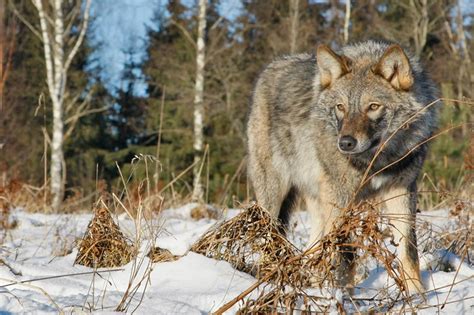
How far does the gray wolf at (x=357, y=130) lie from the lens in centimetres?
354

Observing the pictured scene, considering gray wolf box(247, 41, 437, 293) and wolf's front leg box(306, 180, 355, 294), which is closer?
wolf's front leg box(306, 180, 355, 294)

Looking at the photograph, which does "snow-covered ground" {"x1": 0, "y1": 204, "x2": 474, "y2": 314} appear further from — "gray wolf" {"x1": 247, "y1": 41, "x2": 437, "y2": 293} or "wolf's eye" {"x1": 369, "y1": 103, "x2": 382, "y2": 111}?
"wolf's eye" {"x1": 369, "y1": 103, "x2": 382, "y2": 111}

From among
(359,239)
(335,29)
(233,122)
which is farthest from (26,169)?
(359,239)

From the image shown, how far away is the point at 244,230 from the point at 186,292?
0.54 m

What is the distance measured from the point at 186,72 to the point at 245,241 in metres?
17.3

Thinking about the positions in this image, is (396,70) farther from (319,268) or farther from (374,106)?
(319,268)

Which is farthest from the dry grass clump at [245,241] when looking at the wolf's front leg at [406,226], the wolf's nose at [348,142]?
the wolf's front leg at [406,226]

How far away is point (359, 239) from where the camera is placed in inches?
83.0

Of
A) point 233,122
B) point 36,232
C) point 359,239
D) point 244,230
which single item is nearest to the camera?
point 359,239

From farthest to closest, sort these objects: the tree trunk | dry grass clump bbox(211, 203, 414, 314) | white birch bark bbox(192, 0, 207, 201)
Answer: the tree trunk < white birch bark bbox(192, 0, 207, 201) < dry grass clump bbox(211, 203, 414, 314)

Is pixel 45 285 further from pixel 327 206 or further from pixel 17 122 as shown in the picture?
pixel 17 122

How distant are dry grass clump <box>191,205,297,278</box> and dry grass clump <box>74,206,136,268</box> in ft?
1.49

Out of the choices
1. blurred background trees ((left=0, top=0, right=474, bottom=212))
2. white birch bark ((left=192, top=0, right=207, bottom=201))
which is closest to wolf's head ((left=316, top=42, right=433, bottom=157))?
white birch bark ((left=192, top=0, right=207, bottom=201))

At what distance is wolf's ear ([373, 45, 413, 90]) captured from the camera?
3586 millimetres
